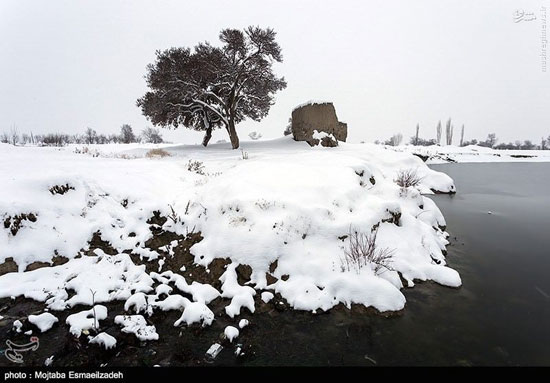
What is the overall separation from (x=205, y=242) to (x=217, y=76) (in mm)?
15838

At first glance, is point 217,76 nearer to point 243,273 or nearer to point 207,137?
point 207,137

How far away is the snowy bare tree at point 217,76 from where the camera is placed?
17.7 m

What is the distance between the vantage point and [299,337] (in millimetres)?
3818

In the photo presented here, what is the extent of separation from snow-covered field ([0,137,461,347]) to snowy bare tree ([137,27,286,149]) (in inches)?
468

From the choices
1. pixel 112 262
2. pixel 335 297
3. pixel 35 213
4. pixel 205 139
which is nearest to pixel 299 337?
pixel 335 297

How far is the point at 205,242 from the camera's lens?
19.5ft

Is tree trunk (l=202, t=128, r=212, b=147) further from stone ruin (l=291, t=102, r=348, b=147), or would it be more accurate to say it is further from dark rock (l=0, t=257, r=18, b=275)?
dark rock (l=0, t=257, r=18, b=275)

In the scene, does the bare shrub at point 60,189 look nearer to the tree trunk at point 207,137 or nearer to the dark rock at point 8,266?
the dark rock at point 8,266

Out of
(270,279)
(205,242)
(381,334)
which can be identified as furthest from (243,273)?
(381,334)

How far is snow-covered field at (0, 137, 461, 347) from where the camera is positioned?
4547mm

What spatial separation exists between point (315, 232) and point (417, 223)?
323cm

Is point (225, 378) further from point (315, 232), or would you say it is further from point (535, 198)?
point (535, 198)

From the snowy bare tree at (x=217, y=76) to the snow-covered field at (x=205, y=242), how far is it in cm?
1188

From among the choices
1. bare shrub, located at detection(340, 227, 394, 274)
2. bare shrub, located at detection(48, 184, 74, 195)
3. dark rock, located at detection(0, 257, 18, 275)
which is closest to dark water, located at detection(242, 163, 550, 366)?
bare shrub, located at detection(340, 227, 394, 274)
